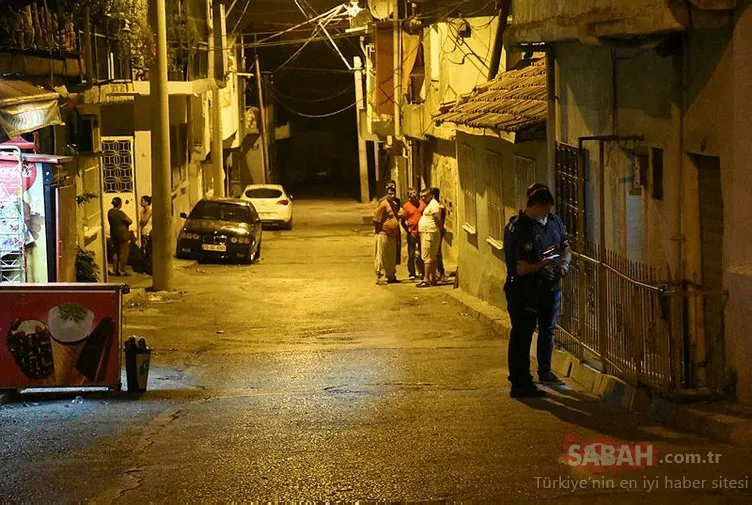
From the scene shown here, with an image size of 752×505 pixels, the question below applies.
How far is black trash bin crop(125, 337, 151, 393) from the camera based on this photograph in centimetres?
1090

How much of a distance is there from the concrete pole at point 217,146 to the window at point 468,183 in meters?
16.6

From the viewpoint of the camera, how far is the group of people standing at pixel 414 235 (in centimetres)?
2327

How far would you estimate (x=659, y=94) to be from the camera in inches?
385

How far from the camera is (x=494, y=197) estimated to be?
19.1 m

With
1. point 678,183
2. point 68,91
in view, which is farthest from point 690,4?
point 68,91

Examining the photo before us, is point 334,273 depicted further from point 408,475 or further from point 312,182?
point 312,182

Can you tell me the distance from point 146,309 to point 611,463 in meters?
14.8

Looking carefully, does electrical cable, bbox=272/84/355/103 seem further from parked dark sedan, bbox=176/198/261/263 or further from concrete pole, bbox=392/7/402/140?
parked dark sedan, bbox=176/198/261/263

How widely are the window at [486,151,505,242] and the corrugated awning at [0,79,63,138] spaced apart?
7.19m

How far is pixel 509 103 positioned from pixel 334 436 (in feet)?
31.5

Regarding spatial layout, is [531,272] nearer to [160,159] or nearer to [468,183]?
[468,183]

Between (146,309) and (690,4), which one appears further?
(146,309)

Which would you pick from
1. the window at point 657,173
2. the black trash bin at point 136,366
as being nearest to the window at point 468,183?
the black trash bin at point 136,366

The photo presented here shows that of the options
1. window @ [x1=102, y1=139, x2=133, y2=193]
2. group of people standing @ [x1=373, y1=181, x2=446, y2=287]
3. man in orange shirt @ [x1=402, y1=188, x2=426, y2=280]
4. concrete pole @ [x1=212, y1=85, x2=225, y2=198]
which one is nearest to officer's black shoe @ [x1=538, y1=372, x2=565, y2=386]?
group of people standing @ [x1=373, y1=181, x2=446, y2=287]
